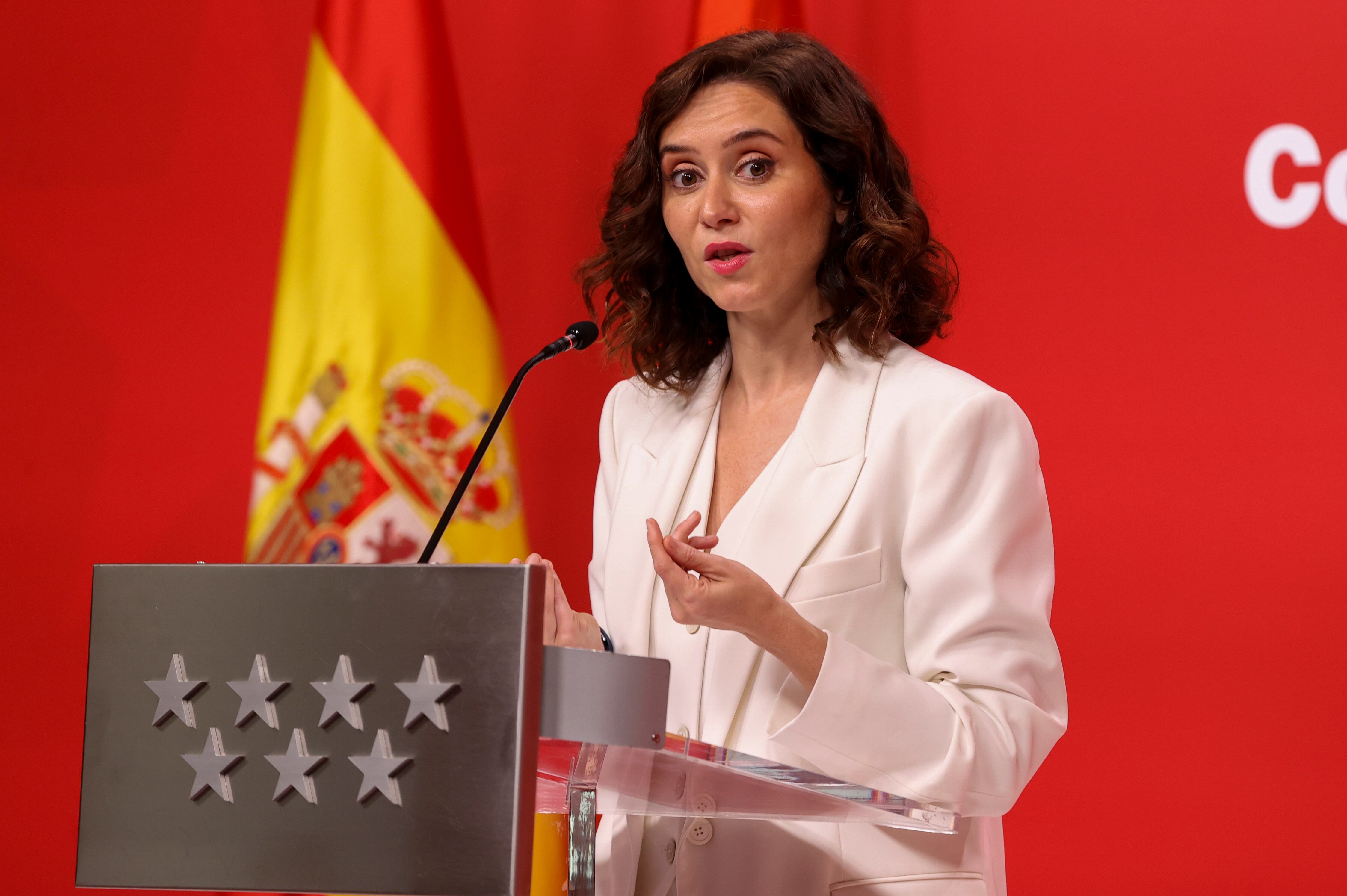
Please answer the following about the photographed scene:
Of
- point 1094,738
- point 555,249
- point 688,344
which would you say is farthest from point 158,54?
point 1094,738

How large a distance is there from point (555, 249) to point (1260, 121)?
158 cm

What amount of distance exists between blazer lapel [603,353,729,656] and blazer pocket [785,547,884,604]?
237mm

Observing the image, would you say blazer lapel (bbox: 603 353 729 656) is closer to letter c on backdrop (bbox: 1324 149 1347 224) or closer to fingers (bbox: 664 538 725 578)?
fingers (bbox: 664 538 725 578)

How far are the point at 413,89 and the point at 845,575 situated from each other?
1.79 metres

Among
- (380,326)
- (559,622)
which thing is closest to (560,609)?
(559,622)

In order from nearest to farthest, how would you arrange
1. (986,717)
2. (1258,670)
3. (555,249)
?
(986,717) → (1258,670) → (555,249)

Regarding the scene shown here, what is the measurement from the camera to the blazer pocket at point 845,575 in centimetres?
154

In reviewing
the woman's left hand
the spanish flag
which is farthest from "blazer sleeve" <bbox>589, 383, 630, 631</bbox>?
the spanish flag

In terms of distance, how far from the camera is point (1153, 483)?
8.69 feet

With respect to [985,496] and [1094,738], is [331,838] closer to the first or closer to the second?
[985,496]

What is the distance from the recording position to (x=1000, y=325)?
2.81 m

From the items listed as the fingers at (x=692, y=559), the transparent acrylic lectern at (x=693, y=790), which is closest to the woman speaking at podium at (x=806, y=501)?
the fingers at (x=692, y=559)

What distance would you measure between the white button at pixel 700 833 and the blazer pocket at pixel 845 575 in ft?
0.93

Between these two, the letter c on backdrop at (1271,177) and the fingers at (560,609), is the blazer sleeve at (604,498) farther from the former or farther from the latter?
the letter c on backdrop at (1271,177)
